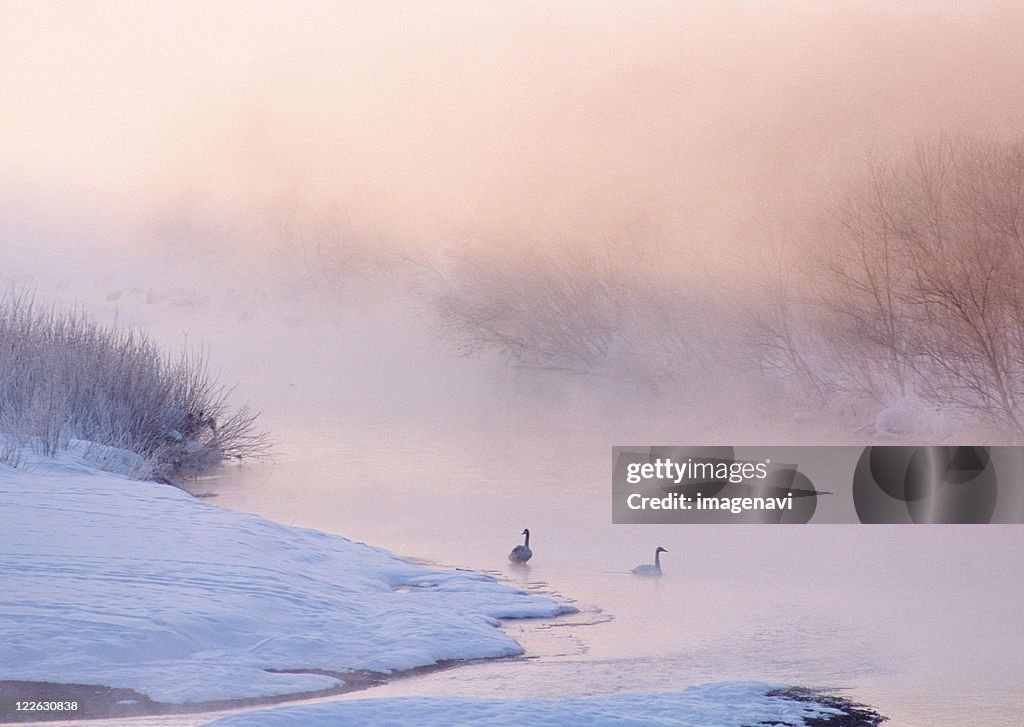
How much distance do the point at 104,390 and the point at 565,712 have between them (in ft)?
18.3

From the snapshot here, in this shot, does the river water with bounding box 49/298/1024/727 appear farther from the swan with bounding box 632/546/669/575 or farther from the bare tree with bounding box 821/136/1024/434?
the bare tree with bounding box 821/136/1024/434

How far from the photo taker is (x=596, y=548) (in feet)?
20.2

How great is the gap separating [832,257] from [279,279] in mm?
13744

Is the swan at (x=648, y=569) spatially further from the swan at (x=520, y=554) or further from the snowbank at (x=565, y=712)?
the snowbank at (x=565, y=712)

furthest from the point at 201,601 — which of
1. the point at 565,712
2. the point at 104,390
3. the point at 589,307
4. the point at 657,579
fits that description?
the point at 589,307

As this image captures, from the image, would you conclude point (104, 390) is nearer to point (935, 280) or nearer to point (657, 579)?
point (657, 579)

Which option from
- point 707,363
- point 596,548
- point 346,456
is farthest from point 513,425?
point 596,548

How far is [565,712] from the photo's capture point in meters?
3.15

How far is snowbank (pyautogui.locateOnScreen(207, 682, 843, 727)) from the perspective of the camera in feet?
9.74

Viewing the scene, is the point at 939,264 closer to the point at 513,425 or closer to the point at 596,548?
the point at 513,425

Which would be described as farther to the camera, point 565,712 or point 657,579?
point 657,579

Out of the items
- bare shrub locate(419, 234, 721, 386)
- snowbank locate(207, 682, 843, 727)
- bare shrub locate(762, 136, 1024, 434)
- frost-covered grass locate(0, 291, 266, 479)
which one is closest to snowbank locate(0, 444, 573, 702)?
snowbank locate(207, 682, 843, 727)

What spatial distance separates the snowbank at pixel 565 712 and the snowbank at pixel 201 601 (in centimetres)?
38

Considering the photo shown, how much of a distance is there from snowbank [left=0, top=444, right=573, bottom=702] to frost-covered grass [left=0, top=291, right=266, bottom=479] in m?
1.89
